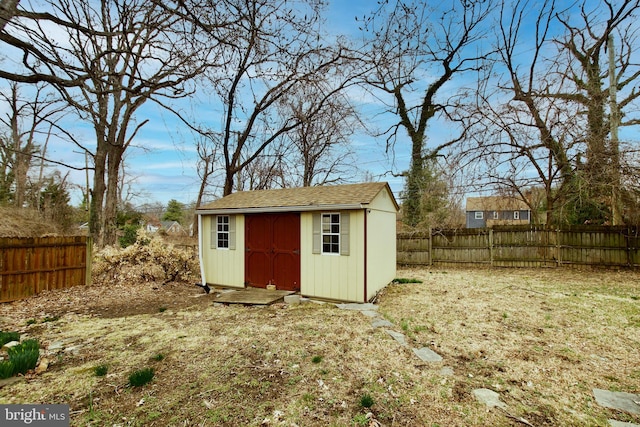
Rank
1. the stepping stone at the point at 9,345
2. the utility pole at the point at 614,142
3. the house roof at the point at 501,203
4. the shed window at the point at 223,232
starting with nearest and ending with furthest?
the stepping stone at the point at 9,345
the shed window at the point at 223,232
the utility pole at the point at 614,142
the house roof at the point at 501,203

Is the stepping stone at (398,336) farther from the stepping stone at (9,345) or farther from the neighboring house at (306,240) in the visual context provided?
the stepping stone at (9,345)

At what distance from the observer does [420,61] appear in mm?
9219

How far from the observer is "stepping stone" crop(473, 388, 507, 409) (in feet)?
9.05

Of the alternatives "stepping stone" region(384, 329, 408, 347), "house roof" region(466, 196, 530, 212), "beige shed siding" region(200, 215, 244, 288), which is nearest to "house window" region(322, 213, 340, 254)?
"stepping stone" region(384, 329, 408, 347)

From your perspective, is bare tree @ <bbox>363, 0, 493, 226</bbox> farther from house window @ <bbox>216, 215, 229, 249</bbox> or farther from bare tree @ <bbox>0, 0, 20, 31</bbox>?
→ house window @ <bbox>216, 215, 229, 249</bbox>

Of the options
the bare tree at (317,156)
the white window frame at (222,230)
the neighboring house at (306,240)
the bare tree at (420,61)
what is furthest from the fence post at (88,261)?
the bare tree at (317,156)

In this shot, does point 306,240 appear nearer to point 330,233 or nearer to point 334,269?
point 330,233

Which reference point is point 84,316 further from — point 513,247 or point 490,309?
point 513,247

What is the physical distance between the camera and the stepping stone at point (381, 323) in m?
4.88

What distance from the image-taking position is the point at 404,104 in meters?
14.8

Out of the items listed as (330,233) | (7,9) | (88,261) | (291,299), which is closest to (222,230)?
(291,299)

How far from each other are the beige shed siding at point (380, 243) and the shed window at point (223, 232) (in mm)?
3701

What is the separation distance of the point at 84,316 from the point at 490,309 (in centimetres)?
778

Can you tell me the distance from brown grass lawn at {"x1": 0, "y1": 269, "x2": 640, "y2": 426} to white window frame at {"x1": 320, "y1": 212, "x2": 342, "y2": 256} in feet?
4.01
